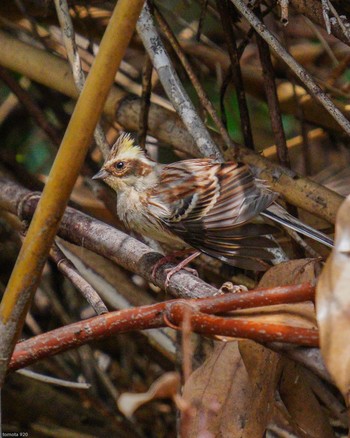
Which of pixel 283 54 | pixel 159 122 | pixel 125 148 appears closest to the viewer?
pixel 283 54

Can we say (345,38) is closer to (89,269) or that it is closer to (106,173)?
(106,173)

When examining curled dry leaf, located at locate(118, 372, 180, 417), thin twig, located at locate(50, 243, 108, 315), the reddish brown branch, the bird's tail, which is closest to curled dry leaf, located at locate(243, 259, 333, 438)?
the reddish brown branch

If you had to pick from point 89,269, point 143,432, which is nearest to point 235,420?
point 89,269

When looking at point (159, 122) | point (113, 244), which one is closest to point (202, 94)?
point (159, 122)

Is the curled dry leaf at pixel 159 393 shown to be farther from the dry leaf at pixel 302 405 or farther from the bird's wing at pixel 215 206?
the bird's wing at pixel 215 206

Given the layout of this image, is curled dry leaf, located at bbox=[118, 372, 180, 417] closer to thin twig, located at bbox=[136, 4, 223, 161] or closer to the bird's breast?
thin twig, located at bbox=[136, 4, 223, 161]

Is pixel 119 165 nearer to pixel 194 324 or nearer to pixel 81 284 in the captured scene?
pixel 81 284
